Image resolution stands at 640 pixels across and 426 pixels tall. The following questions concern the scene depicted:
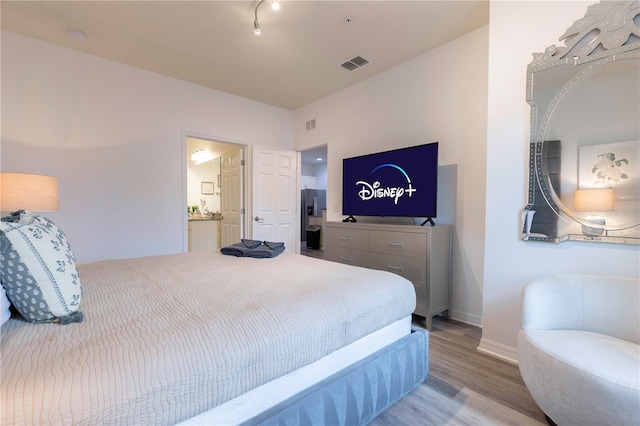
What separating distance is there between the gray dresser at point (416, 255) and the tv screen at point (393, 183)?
268 mm

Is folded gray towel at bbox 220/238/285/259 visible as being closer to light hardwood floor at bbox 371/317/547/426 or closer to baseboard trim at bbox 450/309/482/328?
light hardwood floor at bbox 371/317/547/426

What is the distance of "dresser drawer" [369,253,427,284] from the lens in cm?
258

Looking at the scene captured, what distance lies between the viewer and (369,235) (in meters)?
3.02

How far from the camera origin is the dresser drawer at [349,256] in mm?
3072

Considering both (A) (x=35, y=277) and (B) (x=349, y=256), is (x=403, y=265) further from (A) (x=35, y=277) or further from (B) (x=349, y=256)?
(A) (x=35, y=277)

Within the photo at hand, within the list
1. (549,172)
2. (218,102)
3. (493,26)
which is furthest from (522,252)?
(218,102)

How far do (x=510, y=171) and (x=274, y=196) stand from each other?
3313 mm

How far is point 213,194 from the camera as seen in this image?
6.16 m

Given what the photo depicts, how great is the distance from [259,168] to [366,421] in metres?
3.68

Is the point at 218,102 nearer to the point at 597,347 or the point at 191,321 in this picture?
the point at 191,321

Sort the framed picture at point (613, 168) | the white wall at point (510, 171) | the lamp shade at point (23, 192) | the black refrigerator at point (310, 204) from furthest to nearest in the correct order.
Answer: the black refrigerator at point (310, 204) → the lamp shade at point (23, 192) → the white wall at point (510, 171) → the framed picture at point (613, 168)

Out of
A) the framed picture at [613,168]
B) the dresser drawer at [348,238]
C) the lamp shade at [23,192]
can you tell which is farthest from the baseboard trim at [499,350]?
the lamp shade at [23,192]

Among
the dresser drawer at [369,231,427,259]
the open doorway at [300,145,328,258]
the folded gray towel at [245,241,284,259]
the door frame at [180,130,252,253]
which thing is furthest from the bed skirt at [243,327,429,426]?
the open doorway at [300,145,328,258]

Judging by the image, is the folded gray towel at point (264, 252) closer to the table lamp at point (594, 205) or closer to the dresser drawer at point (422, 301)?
the dresser drawer at point (422, 301)
